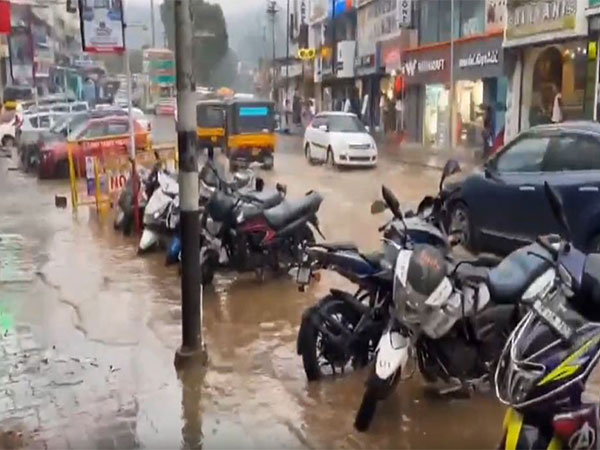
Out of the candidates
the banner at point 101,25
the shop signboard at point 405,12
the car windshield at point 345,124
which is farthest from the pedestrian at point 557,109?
the banner at point 101,25

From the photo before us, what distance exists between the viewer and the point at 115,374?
21.8ft

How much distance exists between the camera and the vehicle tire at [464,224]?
10.7 m

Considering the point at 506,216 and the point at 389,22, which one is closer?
the point at 506,216

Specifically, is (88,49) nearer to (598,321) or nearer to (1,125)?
(598,321)

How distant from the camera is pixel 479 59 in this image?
29766 millimetres

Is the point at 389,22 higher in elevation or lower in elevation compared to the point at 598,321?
higher

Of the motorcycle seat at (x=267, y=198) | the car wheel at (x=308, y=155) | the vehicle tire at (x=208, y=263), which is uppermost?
the motorcycle seat at (x=267, y=198)

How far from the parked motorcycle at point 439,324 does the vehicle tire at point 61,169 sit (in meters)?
18.3

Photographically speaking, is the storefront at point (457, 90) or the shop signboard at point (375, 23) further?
the shop signboard at point (375, 23)

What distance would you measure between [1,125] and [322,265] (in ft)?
102

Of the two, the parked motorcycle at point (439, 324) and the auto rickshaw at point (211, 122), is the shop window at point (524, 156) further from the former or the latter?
the auto rickshaw at point (211, 122)

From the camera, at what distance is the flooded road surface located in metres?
5.46

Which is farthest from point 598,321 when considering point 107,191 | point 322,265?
point 107,191

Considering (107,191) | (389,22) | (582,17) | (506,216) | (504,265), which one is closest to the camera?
(504,265)
